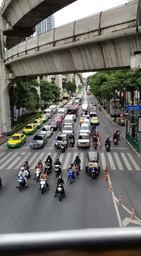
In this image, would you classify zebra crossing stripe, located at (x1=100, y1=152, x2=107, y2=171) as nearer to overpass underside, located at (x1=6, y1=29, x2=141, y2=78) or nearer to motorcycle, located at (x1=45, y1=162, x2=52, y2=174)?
motorcycle, located at (x1=45, y1=162, x2=52, y2=174)

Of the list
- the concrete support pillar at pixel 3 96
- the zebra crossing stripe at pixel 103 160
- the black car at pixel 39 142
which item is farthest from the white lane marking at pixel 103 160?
the concrete support pillar at pixel 3 96

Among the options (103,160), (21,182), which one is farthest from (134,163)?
(21,182)

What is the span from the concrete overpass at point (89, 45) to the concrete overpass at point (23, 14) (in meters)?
2.90

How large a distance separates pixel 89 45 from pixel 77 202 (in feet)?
34.8

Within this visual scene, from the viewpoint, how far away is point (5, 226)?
13125 millimetres

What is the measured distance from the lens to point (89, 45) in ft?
68.1

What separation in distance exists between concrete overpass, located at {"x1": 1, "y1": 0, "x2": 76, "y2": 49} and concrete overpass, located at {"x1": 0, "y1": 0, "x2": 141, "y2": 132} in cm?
290

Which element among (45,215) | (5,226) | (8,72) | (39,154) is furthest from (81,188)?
(8,72)

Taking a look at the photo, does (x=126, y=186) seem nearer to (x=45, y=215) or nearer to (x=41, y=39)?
(x=45, y=215)

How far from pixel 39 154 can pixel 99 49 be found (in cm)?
1309

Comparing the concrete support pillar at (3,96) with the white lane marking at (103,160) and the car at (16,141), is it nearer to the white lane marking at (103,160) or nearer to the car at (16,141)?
the car at (16,141)

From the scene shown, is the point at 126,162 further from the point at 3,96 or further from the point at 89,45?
the point at 3,96

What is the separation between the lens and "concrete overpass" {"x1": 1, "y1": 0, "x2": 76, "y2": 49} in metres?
26.5

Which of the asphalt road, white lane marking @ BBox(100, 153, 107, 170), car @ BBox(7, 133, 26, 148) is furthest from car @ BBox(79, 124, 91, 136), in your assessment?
the asphalt road
